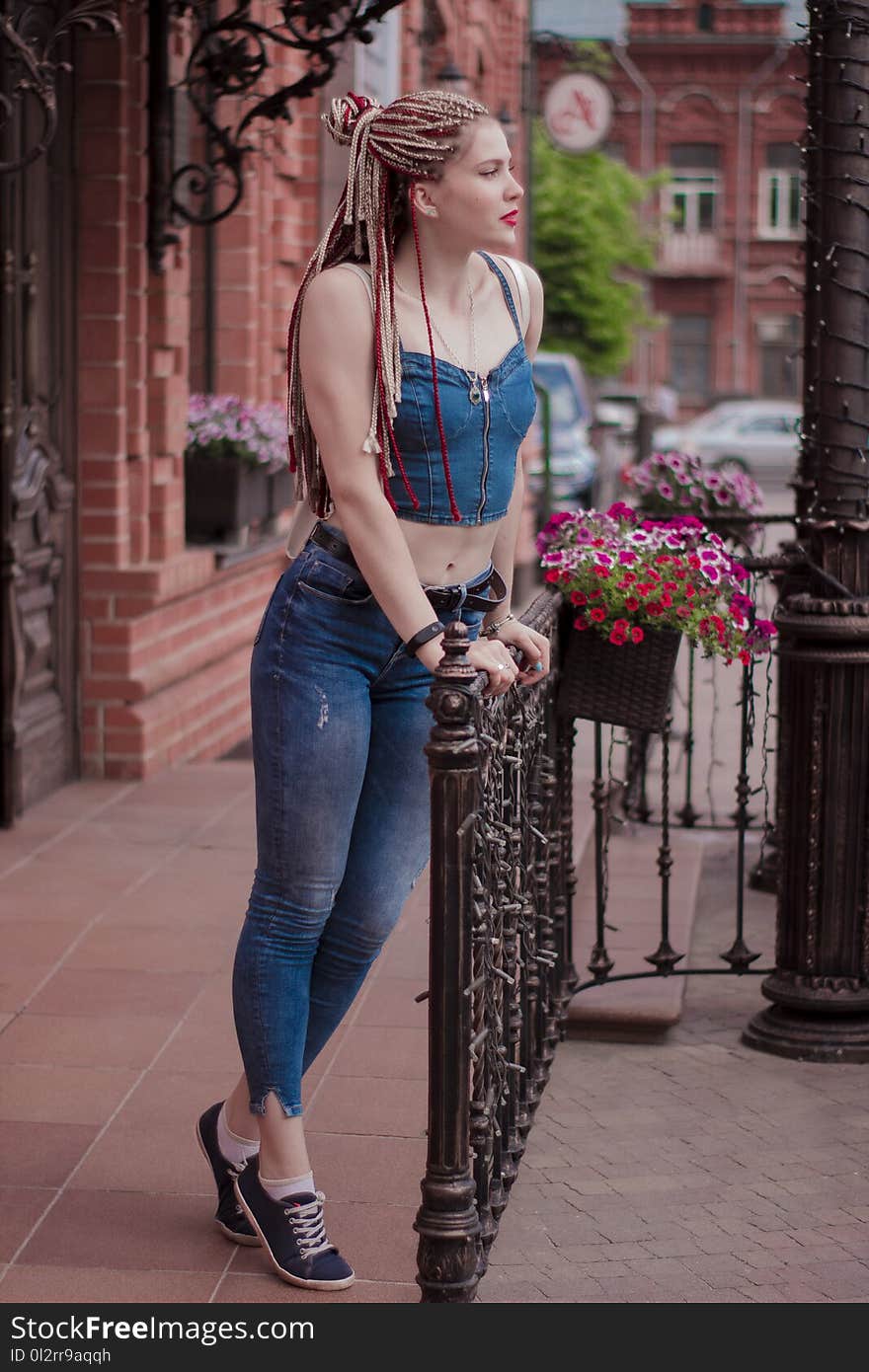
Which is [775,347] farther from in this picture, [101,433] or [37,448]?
[37,448]

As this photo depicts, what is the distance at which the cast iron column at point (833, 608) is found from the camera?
493 centimetres

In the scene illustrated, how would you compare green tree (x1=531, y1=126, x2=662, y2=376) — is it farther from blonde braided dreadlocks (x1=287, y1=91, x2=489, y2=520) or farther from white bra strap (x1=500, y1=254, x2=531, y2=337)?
blonde braided dreadlocks (x1=287, y1=91, x2=489, y2=520)

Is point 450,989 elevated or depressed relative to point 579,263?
depressed

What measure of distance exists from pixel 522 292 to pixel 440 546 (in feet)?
1.69

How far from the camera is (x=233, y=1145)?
3.78 meters

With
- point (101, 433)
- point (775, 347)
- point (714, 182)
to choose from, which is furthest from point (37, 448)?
point (714, 182)

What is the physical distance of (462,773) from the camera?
3.16 meters

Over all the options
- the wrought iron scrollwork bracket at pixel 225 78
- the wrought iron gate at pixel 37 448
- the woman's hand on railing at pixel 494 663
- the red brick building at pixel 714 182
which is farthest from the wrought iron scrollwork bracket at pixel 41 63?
the red brick building at pixel 714 182

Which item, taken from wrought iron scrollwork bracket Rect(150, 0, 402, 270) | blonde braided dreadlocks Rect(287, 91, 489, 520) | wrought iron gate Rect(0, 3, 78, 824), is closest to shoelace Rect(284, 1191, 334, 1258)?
blonde braided dreadlocks Rect(287, 91, 489, 520)

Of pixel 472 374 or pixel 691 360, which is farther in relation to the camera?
pixel 691 360

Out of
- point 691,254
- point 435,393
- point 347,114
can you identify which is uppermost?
point 691,254

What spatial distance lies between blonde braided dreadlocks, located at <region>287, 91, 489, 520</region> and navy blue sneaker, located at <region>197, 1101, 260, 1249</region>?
48.0 inches

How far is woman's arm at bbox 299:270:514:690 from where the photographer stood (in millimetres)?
3320

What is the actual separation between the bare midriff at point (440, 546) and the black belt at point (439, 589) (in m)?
0.02
